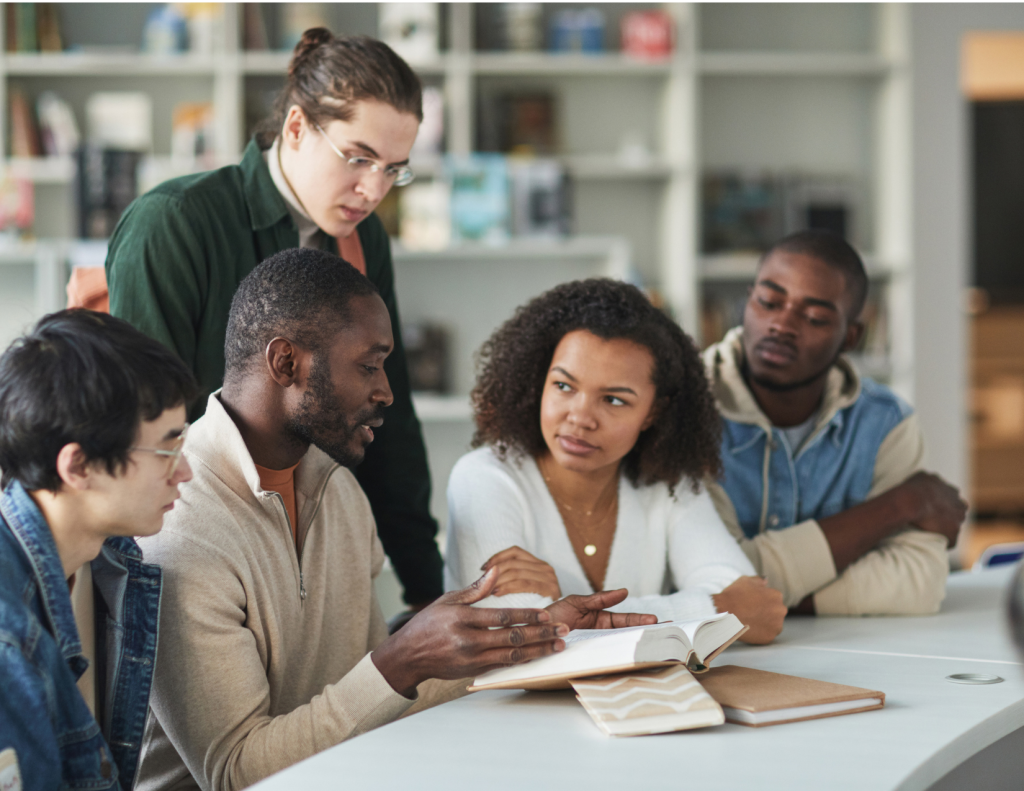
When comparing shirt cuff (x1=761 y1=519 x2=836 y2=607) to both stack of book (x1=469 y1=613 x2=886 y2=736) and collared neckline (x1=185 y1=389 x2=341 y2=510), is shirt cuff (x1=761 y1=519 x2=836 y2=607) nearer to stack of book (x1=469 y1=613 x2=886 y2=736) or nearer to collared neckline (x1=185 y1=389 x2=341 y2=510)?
stack of book (x1=469 y1=613 x2=886 y2=736)

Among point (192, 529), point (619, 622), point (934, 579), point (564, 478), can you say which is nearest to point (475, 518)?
point (564, 478)

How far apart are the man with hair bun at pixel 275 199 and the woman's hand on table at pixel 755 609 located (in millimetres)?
681

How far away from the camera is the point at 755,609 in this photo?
1562 millimetres

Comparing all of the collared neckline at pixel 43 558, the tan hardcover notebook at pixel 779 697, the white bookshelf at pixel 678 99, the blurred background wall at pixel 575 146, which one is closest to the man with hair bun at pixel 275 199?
the collared neckline at pixel 43 558

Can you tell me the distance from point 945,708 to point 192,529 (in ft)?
Result: 2.98

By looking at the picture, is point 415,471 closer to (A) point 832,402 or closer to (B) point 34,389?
(A) point 832,402

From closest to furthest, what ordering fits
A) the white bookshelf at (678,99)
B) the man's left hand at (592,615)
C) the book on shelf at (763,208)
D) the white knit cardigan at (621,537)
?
1. the man's left hand at (592,615)
2. the white knit cardigan at (621,537)
3. the white bookshelf at (678,99)
4. the book on shelf at (763,208)

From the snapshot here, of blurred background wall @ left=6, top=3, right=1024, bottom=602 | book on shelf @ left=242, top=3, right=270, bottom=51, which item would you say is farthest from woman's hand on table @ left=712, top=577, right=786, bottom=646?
book on shelf @ left=242, top=3, right=270, bottom=51

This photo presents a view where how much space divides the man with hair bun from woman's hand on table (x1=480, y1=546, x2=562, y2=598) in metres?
0.47

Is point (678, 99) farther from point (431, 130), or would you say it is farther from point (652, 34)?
point (431, 130)

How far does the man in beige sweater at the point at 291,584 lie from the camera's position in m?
1.21

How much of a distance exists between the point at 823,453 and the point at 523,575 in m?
0.79

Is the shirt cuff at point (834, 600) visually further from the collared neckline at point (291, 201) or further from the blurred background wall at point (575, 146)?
the blurred background wall at point (575, 146)

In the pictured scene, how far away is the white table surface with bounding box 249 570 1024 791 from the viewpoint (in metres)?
1.01
